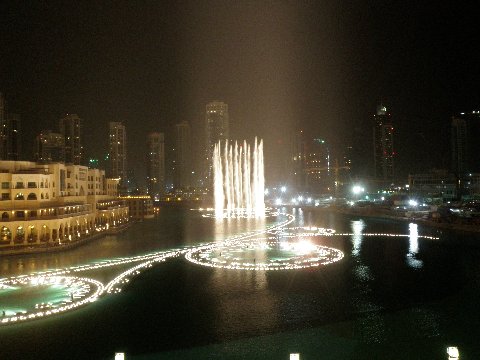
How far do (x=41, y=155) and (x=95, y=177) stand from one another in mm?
35960

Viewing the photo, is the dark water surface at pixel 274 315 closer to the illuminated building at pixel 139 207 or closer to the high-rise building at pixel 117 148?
the illuminated building at pixel 139 207

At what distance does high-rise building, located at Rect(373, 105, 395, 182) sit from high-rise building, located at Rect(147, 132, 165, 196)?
4086cm

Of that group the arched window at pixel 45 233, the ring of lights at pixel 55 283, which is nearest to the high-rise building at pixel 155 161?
the arched window at pixel 45 233

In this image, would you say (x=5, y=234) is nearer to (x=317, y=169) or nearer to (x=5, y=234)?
(x=5, y=234)

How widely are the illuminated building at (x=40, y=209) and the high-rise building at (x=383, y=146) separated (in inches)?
2435

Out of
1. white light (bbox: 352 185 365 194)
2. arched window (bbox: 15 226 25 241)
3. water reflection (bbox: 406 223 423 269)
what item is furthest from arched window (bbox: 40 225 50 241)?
white light (bbox: 352 185 365 194)

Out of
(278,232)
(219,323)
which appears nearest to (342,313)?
(219,323)

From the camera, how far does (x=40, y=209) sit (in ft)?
74.0

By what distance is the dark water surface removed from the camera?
28.6ft

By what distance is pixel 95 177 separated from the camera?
36.2 meters

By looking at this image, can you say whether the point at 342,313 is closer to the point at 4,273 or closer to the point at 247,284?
the point at 247,284

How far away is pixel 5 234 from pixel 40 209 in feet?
6.63

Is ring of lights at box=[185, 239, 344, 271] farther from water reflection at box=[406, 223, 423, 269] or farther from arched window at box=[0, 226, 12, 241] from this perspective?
arched window at box=[0, 226, 12, 241]

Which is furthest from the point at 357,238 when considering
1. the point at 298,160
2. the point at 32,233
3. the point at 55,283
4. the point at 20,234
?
the point at 298,160
